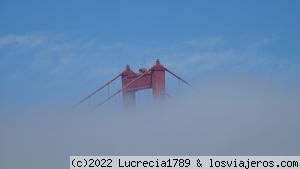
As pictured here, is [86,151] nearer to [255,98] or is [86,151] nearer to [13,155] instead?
[13,155]

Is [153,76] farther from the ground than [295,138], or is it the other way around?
[153,76]

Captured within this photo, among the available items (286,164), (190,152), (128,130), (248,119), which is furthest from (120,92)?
(286,164)

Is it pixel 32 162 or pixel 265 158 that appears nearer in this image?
pixel 265 158

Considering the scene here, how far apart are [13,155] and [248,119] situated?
3.77ft

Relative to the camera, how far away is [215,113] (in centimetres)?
249

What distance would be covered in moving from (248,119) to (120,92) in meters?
0.64

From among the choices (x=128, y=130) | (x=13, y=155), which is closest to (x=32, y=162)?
(x=13, y=155)

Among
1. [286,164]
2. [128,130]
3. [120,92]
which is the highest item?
[120,92]

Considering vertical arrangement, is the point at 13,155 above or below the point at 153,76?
below

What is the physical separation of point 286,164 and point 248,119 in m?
0.27

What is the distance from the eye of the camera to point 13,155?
8.39 feet

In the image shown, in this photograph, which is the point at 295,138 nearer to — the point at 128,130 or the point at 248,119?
the point at 248,119

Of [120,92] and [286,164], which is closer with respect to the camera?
[286,164]

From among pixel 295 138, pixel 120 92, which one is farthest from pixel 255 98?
pixel 120 92
